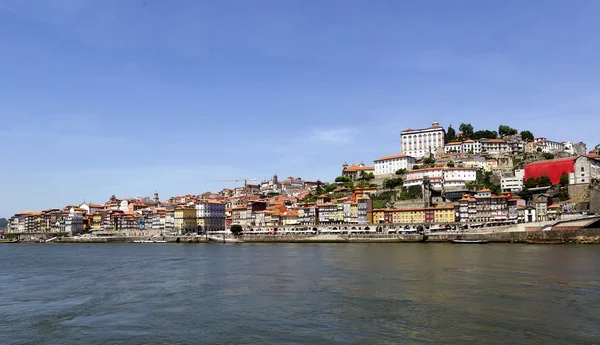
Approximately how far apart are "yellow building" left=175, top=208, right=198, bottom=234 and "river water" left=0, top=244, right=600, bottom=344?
59.9m

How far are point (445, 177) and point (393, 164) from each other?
14.0 metres

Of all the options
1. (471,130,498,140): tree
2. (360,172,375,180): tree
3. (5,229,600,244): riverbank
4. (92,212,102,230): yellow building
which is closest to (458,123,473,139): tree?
(471,130,498,140): tree

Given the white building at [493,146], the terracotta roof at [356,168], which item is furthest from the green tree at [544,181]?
the terracotta roof at [356,168]

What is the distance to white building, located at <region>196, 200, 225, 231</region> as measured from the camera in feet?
295

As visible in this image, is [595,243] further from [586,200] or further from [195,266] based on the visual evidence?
[195,266]

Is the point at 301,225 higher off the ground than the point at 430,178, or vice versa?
the point at 430,178

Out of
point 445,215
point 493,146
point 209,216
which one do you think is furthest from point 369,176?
point 209,216

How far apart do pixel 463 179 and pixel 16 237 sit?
87326 mm

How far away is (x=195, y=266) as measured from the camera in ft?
110

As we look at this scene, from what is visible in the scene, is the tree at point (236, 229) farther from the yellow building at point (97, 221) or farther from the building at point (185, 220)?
the yellow building at point (97, 221)

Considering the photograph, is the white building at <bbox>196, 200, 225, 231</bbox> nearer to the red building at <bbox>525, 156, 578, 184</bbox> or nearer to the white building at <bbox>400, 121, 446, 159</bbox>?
the white building at <bbox>400, 121, 446, 159</bbox>

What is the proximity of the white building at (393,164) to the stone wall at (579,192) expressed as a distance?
30.8 meters

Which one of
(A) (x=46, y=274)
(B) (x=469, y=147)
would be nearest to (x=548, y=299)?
(A) (x=46, y=274)

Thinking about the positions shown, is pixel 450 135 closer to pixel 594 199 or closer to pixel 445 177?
pixel 445 177
